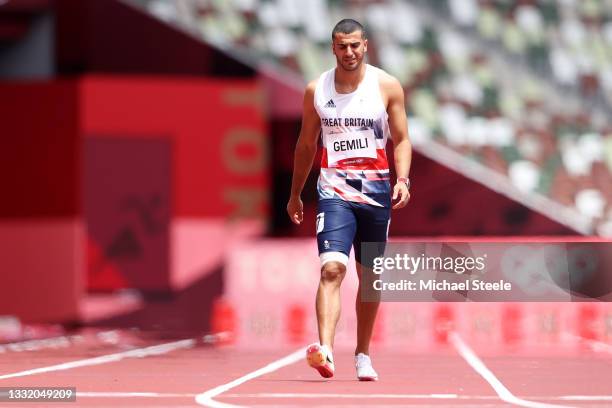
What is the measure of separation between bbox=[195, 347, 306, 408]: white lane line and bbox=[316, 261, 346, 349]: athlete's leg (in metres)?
0.68

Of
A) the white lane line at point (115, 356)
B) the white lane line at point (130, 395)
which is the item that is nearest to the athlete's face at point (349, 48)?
the white lane line at point (130, 395)

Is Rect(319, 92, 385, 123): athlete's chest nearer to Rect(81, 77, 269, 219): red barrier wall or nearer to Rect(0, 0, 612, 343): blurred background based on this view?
Rect(0, 0, 612, 343): blurred background

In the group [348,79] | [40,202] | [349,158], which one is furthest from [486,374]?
[40,202]

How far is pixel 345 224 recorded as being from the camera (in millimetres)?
8133

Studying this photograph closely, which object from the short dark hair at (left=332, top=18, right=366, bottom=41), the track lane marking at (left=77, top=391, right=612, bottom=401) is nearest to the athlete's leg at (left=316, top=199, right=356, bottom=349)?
the track lane marking at (left=77, top=391, right=612, bottom=401)

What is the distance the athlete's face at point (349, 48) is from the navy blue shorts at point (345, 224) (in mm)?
811

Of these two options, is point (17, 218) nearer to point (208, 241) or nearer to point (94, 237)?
point (94, 237)

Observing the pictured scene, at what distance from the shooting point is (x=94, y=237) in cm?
2069

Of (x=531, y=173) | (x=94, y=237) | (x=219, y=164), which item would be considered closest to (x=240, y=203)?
(x=219, y=164)

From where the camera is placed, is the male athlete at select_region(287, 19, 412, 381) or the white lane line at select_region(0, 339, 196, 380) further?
the white lane line at select_region(0, 339, 196, 380)

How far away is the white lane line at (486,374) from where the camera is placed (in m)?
6.95

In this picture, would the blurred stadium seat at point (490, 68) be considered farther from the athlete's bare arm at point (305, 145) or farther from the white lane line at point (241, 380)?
the athlete's bare arm at point (305, 145)

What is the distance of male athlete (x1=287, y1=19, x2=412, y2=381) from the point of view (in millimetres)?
8055

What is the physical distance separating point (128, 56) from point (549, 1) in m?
9.73
